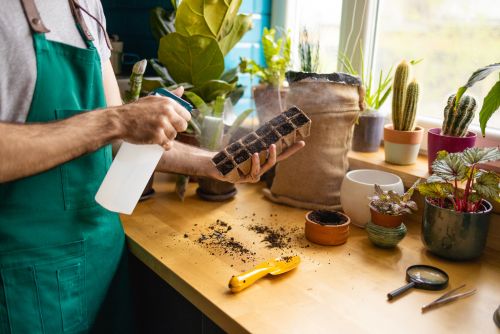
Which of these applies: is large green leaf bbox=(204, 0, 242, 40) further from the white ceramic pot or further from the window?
the white ceramic pot

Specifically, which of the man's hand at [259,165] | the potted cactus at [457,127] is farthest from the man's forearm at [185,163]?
the potted cactus at [457,127]

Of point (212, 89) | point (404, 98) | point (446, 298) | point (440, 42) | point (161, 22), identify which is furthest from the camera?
point (161, 22)

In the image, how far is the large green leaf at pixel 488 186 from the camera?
1.03m

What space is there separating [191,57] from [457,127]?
0.81 meters

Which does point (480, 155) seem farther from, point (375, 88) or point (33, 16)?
point (33, 16)

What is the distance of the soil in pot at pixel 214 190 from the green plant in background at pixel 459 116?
638mm

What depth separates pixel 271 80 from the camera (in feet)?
5.55

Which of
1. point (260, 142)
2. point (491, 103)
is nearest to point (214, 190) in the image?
point (260, 142)

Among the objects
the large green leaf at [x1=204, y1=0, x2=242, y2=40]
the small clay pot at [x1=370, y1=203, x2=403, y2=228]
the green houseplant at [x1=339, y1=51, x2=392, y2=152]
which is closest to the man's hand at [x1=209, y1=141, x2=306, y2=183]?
the small clay pot at [x1=370, y1=203, x2=403, y2=228]

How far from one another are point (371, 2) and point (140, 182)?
1045 mm

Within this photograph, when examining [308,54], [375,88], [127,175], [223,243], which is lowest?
[223,243]

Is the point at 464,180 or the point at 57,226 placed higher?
the point at 464,180

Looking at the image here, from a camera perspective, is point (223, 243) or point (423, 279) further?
point (223, 243)

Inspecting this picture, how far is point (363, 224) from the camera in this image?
4.25ft
